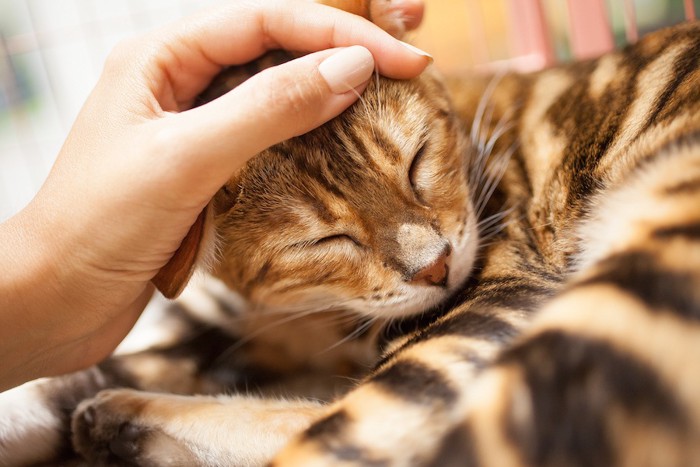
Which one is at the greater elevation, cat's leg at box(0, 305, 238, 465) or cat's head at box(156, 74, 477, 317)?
cat's head at box(156, 74, 477, 317)

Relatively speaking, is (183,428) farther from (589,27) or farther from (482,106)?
(589,27)

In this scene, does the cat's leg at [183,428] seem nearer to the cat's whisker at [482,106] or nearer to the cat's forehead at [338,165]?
the cat's forehead at [338,165]

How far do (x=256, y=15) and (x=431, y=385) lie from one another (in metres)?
0.62

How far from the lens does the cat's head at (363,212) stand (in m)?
0.94

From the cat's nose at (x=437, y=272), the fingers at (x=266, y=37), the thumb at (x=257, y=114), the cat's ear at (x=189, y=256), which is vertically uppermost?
the fingers at (x=266, y=37)

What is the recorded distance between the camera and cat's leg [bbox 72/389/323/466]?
0.92 meters

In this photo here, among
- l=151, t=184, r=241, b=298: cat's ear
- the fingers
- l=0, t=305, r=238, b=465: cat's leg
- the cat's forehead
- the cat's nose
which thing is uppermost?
the fingers

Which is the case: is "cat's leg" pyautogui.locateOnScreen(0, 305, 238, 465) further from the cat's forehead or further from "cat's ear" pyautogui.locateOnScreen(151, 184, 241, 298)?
the cat's forehead

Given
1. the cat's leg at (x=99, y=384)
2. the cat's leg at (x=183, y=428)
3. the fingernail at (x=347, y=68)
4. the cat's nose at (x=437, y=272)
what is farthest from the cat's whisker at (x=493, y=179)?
the cat's leg at (x=99, y=384)

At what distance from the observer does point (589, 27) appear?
1.53m

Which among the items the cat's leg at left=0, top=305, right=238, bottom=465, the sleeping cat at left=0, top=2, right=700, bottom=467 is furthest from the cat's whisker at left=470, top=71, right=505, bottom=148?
the cat's leg at left=0, top=305, right=238, bottom=465

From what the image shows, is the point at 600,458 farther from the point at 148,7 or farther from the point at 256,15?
the point at 148,7

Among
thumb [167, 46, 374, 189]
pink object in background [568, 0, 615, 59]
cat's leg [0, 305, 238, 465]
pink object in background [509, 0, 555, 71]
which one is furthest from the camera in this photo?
pink object in background [509, 0, 555, 71]

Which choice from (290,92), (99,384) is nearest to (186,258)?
(290,92)
